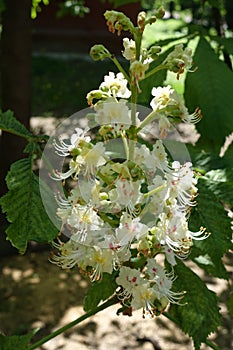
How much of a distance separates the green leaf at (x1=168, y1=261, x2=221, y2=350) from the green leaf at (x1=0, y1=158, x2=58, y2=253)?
37cm

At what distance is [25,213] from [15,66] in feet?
8.77

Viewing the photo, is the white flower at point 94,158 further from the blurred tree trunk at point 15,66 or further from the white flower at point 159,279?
the blurred tree trunk at point 15,66

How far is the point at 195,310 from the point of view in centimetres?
131

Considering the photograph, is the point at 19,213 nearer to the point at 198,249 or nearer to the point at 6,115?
the point at 6,115

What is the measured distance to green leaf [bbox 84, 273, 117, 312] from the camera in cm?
132

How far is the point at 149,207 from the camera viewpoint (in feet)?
3.62

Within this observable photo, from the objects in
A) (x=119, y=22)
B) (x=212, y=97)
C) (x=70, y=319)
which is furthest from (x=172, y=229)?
(x=70, y=319)

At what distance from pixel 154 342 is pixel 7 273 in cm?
122

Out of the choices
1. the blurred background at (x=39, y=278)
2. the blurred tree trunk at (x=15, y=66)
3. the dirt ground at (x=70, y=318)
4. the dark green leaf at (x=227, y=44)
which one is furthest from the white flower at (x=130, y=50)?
the blurred tree trunk at (x=15, y=66)

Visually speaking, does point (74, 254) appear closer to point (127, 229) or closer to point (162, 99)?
point (127, 229)

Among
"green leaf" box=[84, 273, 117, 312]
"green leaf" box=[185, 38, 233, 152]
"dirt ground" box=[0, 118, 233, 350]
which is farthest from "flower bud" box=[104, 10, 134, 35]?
"dirt ground" box=[0, 118, 233, 350]

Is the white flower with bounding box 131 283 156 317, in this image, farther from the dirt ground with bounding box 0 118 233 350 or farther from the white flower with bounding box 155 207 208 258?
the dirt ground with bounding box 0 118 233 350

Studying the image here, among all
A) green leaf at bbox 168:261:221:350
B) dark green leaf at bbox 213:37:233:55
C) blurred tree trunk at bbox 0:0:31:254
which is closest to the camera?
green leaf at bbox 168:261:221:350

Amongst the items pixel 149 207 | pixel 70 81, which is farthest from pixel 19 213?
pixel 70 81
